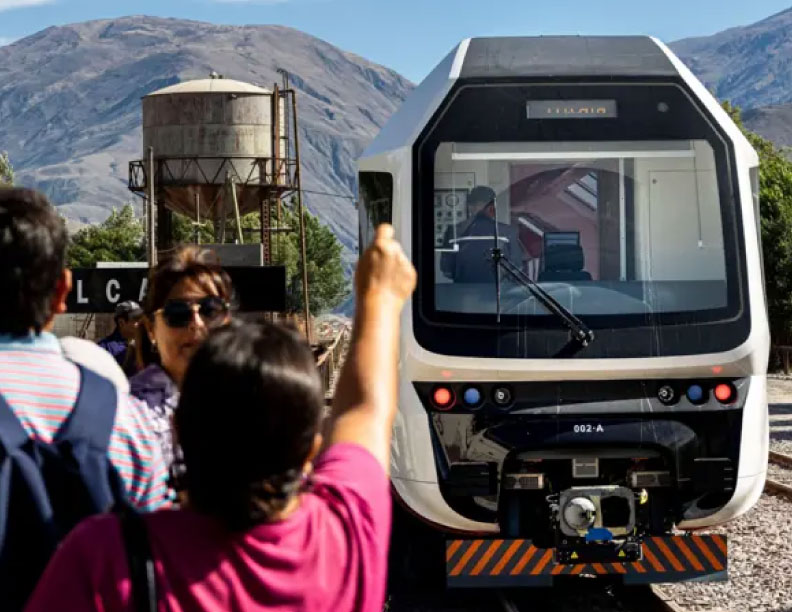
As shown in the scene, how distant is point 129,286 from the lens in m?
10.3

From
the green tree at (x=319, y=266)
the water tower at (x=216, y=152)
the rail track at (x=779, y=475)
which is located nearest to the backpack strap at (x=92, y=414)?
the rail track at (x=779, y=475)

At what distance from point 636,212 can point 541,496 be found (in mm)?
1804

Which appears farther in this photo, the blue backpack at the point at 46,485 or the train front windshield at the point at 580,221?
the train front windshield at the point at 580,221

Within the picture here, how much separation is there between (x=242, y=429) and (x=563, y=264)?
6.32m

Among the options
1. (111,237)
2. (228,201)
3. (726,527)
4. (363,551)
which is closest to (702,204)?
(726,527)

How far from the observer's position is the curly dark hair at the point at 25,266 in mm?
2924

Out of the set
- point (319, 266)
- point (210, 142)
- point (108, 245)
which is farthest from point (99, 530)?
point (319, 266)

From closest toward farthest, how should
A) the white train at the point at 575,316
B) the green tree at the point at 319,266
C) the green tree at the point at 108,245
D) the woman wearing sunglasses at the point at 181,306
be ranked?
1. the woman wearing sunglasses at the point at 181,306
2. the white train at the point at 575,316
3. the green tree at the point at 108,245
4. the green tree at the point at 319,266

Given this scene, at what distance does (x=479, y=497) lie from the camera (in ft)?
27.3

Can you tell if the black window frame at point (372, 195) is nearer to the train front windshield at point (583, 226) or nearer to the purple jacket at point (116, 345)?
the train front windshield at point (583, 226)

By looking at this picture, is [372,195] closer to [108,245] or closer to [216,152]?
[216,152]

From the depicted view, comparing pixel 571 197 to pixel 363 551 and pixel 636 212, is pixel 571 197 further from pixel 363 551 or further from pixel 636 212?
pixel 363 551

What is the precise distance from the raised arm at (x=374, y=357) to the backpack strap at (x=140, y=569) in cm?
48

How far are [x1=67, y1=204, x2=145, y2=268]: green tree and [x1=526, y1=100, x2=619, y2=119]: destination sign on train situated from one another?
7198 cm
